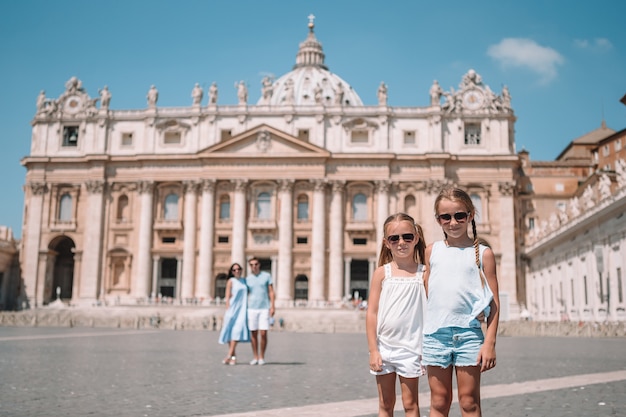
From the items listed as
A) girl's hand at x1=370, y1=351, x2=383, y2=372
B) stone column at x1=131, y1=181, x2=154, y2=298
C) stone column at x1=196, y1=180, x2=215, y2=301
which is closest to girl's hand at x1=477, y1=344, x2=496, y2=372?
girl's hand at x1=370, y1=351, x2=383, y2=372

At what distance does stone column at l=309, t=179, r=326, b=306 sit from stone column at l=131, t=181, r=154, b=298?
13960 millimetres

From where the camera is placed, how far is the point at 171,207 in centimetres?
6134

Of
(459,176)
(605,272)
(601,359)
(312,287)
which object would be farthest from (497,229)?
(601,359)

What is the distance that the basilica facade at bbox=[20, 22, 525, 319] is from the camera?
192 feet

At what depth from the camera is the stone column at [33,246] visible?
59.7 metres

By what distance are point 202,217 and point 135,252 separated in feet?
21.7

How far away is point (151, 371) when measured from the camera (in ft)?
41.0

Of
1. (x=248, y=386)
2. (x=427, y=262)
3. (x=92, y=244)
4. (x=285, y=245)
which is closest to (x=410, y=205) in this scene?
(x=285, y=245)

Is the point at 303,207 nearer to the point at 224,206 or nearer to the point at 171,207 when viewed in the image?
the point at 224,206

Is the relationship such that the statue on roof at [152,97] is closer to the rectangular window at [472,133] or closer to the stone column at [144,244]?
the stone column at [144,244]

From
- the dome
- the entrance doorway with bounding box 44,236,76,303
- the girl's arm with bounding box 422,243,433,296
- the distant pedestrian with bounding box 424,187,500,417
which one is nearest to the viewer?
the distant pedestrian with bounding box 424,187,500,417

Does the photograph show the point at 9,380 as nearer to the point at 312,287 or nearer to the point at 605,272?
the point at 605,272

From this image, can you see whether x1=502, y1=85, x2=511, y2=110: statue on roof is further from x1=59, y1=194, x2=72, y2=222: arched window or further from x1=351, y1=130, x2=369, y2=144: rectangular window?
x1=59, y1=194, x2=72, y2=222: arched window

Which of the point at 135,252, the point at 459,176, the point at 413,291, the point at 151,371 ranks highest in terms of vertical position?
the point at 459,176
